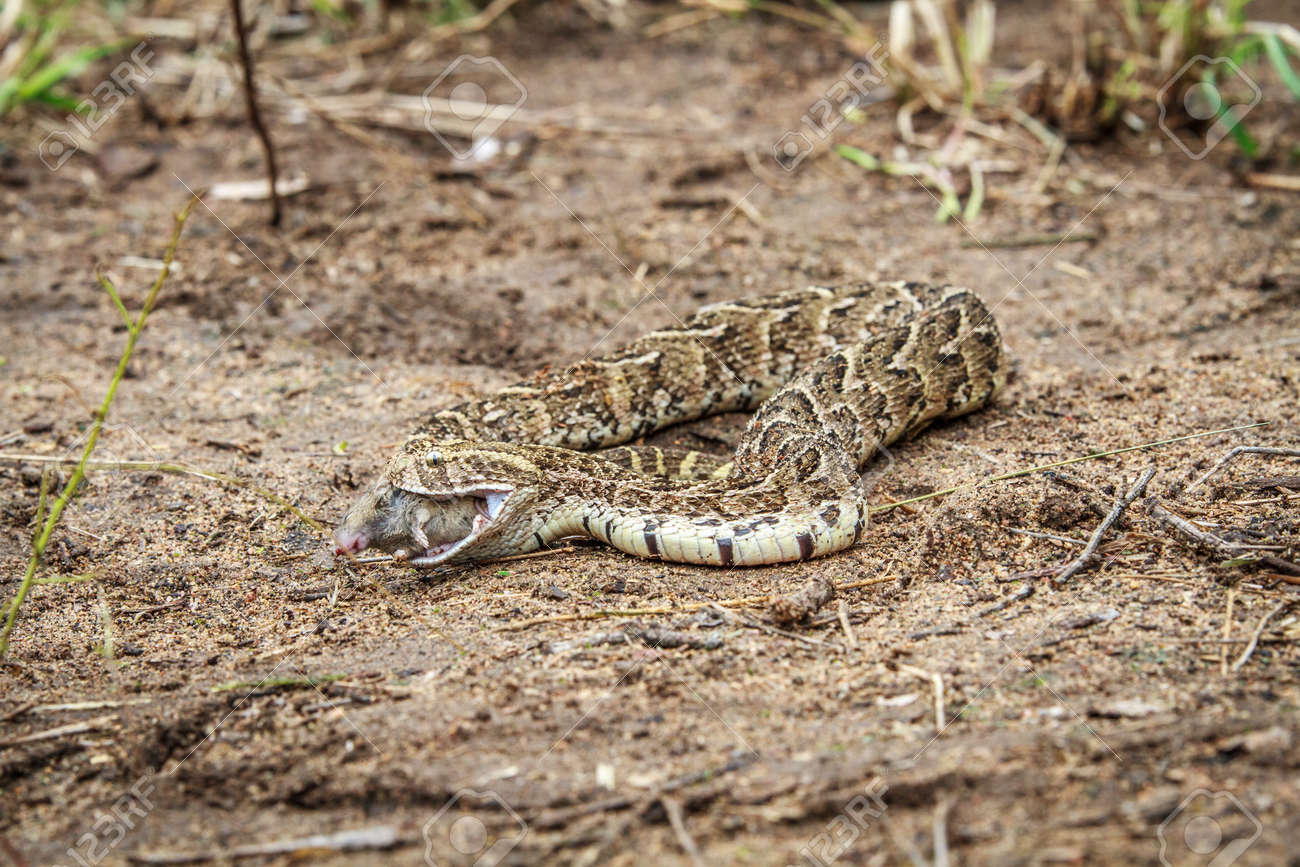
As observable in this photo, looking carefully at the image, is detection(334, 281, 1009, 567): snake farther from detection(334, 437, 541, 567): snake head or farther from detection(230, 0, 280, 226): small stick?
detection(230, 0, 280, 226): small stick

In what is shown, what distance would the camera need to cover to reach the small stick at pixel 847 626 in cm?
481

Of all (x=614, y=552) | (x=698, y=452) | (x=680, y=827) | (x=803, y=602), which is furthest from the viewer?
(x=698, y=452)

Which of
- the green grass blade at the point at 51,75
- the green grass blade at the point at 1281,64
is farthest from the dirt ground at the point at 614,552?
the green grass blade at the point at 1281,64

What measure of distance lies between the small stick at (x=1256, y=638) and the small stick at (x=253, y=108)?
24.6 ft

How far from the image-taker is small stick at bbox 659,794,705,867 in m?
3.60

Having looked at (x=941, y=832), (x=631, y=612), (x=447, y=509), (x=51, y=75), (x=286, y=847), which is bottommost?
(x=447, y=509)

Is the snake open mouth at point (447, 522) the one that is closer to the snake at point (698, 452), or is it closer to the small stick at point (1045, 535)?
the snake at point (698, 452)

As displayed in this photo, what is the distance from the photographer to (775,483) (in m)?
5.92

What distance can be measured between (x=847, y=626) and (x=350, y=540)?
7.96 ft

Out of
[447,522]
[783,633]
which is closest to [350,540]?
[447,522]

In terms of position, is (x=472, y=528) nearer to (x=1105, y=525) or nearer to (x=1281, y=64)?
(x=1105, y=525)

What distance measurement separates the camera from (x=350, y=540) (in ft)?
18.6

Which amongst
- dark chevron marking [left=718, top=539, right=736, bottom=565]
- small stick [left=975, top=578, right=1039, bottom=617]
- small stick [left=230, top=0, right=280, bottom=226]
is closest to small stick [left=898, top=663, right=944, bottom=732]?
small stick [left=975, top=578, right=1039, bottom=617]

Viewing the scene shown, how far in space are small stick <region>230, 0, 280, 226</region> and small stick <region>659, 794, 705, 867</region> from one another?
6.83 metres
